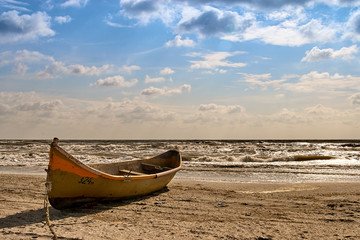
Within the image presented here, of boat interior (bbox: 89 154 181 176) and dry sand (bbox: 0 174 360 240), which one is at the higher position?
boat interior (bbox: 89 154 181 176)

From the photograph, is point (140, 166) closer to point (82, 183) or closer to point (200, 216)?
point (82, 183)

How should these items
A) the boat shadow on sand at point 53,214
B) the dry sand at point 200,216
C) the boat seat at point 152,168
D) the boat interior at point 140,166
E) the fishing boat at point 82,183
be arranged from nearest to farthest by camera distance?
1. the dry sand at point 200,216
2. the boat shadow on sand at point 53,214
3. the fishing boat at point 82,183
4. the boat interior at point 140,166
5. the boat seat at point 152,168

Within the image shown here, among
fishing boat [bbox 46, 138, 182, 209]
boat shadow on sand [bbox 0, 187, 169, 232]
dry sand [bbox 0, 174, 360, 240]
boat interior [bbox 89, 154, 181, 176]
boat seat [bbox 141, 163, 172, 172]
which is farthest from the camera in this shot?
boat seat [bbox 141, 163, 172, 172]

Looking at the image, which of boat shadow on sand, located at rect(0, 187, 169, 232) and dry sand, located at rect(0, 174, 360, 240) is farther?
boat shadow on sand, located at rect(0, 187, 169, 232)

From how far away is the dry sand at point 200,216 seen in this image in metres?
4.90

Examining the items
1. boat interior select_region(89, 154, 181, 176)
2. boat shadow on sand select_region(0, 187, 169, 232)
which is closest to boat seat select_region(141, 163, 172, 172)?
boat interior select_region(89, 154, 181, 176)

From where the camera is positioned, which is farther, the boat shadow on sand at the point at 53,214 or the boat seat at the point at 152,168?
the boat seat at the point at 152,168

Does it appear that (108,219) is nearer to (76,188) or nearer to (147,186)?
(76,188)

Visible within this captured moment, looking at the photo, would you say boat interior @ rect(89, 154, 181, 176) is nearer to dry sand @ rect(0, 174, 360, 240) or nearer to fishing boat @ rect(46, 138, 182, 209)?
fishing boat @ rect(46, 138, 182, 209)

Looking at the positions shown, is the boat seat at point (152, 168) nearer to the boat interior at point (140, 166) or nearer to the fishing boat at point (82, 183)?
the boat interior at point (140, 166)

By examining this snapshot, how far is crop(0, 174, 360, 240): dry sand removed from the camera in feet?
16.1

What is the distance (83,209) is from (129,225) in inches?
62.0

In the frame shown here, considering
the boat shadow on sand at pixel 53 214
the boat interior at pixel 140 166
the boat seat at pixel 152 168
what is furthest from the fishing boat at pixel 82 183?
the boat seat at pixel 152 168

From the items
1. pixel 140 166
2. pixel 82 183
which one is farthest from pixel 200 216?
pixel 140 166
